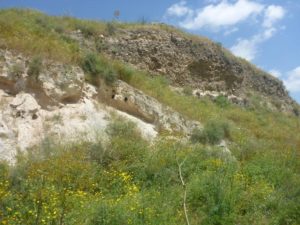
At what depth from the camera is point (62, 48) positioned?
42.0ft

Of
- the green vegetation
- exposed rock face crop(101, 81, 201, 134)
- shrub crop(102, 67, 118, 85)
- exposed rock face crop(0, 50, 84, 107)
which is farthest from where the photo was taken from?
shrub crop(102, 67, 118, 85)

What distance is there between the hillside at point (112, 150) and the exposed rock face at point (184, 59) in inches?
83.1

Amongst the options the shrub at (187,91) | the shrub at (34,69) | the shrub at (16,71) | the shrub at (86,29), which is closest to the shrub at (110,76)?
the shrub at (34,69)

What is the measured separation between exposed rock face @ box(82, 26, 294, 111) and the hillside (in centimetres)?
211

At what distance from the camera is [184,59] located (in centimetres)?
2156

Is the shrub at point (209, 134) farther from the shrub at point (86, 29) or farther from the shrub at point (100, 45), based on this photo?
the shrub at point (86, 29)

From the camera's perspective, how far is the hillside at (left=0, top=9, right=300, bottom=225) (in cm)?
750

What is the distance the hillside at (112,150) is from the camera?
750cm

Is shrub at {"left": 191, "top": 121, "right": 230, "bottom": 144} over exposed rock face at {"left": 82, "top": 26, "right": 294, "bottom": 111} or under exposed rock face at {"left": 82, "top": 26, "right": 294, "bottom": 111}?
under

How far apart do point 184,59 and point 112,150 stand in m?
12.1

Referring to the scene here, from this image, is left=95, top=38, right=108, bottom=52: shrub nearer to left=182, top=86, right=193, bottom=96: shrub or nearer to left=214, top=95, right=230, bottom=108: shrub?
left=182, top=86, right=193, bottom=96: shrub

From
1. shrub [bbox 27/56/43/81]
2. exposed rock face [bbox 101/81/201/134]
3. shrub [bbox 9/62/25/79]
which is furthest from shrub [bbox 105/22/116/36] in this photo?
shrub [bbox 9/62/25/79]

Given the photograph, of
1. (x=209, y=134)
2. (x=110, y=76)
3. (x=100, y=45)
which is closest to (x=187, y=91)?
(x=100, y=45)

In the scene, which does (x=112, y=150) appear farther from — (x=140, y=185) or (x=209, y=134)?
(x=209, y=134)
